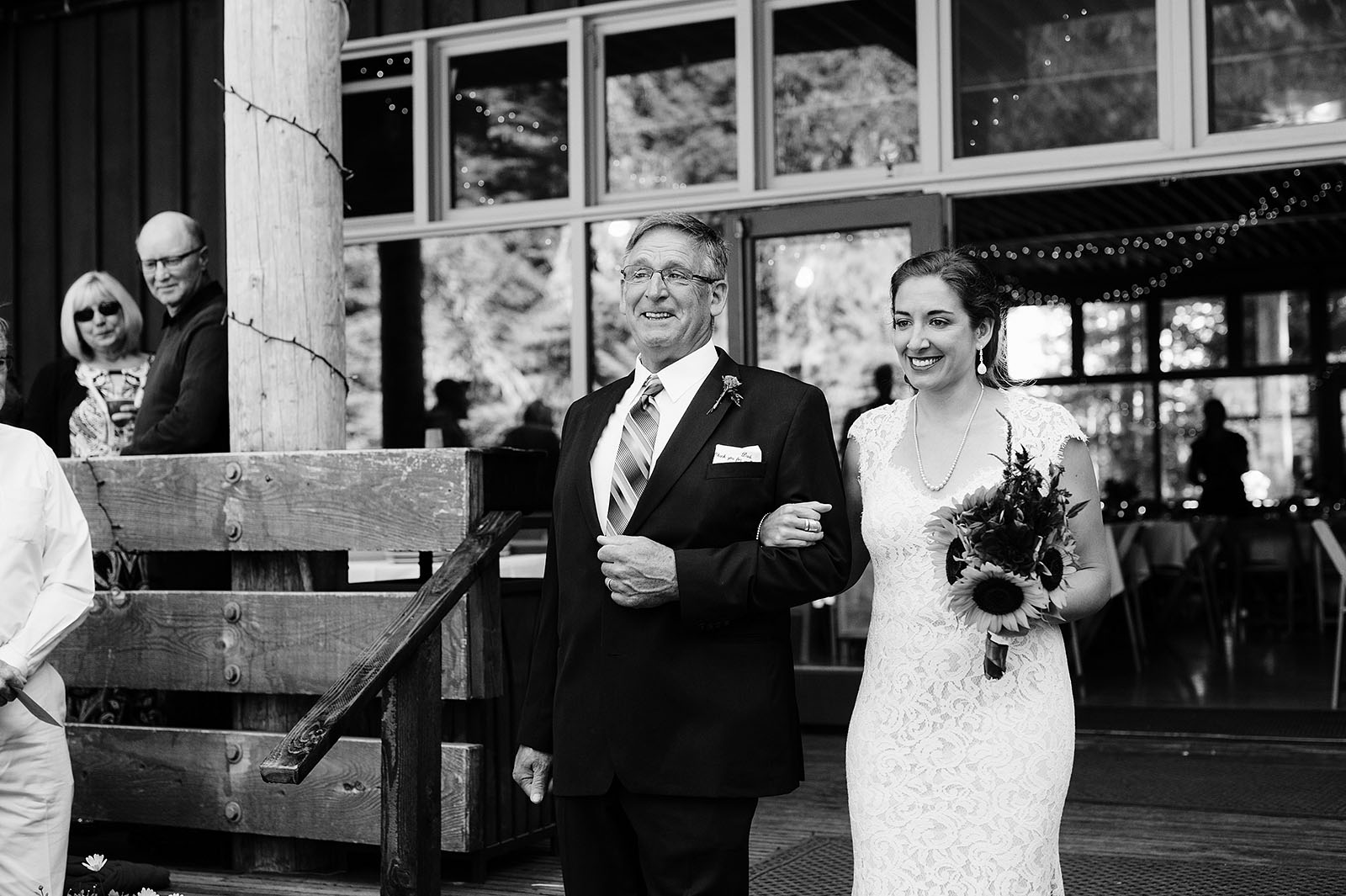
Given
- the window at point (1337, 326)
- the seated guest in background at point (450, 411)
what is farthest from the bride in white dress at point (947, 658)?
the window at point (1337, 326)

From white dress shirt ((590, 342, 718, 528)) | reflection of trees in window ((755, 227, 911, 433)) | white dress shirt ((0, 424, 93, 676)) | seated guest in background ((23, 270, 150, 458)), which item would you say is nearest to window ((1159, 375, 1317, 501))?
reflection of trees in window ((755, 227, 911, 433))

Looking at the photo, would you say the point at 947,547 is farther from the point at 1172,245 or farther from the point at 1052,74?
the point at 1172,245

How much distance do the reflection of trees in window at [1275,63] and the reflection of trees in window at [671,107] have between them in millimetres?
2212

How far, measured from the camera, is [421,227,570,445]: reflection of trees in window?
25.1 ft

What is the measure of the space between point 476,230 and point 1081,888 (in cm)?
468

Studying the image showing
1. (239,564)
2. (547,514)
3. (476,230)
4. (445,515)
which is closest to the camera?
(445,515)

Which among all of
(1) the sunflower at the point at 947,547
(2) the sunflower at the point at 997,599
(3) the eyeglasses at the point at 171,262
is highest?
(3) the eyeglasses at the point at 171,262

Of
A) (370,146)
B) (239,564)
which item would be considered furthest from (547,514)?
(370,146)

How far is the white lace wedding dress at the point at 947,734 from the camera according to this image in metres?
2.69

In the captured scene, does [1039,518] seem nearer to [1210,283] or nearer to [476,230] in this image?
[476,230]

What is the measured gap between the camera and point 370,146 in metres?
7.88

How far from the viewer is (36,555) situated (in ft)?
11.7

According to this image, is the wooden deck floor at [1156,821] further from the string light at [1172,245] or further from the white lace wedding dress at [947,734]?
the string light at [1172,245]

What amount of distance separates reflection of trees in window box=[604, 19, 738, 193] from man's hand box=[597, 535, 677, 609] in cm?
483
